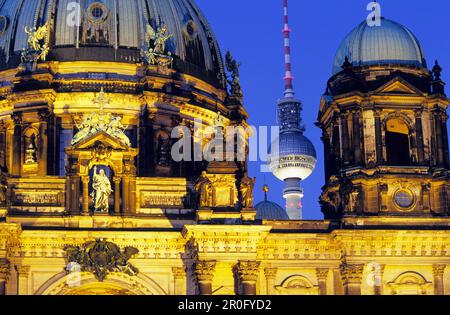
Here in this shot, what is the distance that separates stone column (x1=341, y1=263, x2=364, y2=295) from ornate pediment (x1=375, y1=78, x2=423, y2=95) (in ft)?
27.5

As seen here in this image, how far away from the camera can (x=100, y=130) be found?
58812 mm

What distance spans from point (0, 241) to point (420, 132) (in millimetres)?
19464

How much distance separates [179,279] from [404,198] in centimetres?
1071

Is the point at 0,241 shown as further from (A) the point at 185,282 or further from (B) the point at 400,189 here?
(B) the point at 400,189

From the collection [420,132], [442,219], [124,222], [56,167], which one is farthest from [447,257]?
[56,167]

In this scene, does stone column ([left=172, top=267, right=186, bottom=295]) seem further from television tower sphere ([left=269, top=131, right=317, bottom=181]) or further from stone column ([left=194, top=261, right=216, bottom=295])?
television tower sphere ([left=269, top=131, right=317, bottom=181])

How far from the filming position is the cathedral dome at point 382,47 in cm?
6278

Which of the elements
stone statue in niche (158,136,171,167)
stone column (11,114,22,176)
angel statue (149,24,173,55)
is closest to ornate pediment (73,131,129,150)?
stone column (11,114,22,176)

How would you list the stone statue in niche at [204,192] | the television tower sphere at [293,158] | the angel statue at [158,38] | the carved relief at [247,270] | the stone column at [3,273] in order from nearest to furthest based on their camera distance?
1. the stone column at [3,273]
2. the carved relief at [247,270]
3. the stone statue in niche at [204,192]
4. the angel statue at [158,38]
5. the television tower sphere at [293,158]

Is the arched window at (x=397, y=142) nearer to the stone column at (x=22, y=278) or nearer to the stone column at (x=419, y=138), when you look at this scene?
the stone column at (x=419, y=138)

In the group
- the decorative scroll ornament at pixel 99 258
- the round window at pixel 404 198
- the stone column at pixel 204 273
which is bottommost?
the stone column at pixel 204 273

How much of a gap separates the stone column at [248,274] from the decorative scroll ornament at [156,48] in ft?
47.5

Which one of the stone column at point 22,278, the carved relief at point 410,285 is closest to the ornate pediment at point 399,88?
the carved relief at point 410,285

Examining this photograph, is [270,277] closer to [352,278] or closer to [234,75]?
[352,278]
